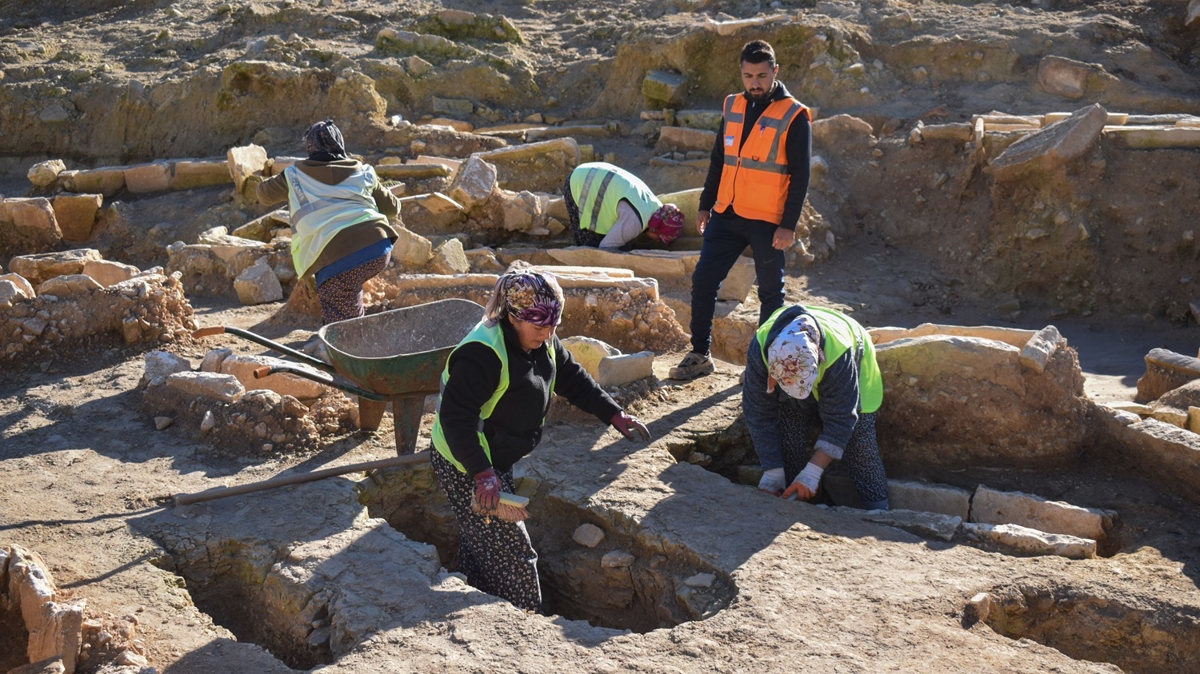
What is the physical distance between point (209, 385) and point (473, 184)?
13.7 ft

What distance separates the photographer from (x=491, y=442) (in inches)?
154

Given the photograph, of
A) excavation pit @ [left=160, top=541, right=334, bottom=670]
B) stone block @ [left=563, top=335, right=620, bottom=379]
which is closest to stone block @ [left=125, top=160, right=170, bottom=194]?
stone block @ [left=563, top=335, right=620, bottom=379]

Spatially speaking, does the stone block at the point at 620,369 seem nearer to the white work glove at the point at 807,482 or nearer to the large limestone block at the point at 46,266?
the white work glove at the point at 807,482

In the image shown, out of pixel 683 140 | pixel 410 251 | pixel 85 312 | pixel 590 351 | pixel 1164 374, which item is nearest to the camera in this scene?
pixel 590 351

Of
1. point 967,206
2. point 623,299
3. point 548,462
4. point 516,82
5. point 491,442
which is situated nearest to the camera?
point 491,442

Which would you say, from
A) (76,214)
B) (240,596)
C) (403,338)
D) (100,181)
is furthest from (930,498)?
(100,181)

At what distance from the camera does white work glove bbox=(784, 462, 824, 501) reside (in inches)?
185

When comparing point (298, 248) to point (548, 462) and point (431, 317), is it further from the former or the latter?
point (548, 462)

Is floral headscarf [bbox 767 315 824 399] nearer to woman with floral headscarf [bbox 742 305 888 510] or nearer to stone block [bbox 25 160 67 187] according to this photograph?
woman with floral headscarf [bbox 742 305 888 510]

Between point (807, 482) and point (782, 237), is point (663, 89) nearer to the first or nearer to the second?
point (782, 237)

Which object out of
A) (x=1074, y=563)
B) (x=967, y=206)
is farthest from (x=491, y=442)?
(x=967, y=206)

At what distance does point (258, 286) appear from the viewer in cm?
821

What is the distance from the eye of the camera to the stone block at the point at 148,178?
11.5 metres

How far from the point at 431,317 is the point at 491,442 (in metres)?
1.74
